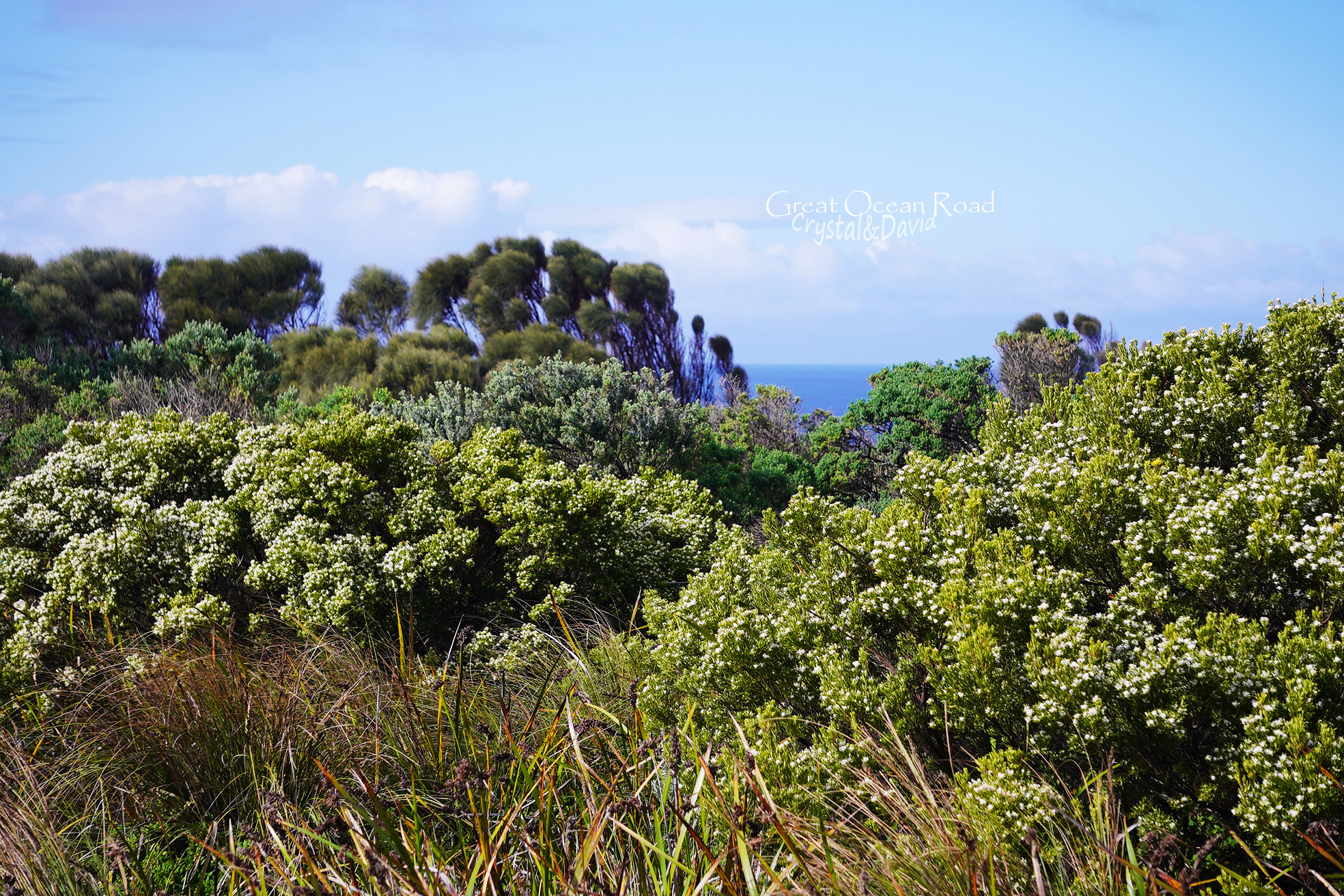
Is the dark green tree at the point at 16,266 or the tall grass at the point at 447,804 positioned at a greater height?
the dark green tree at the point at 16,266

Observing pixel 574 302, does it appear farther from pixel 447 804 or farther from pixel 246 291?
pixel 447 804

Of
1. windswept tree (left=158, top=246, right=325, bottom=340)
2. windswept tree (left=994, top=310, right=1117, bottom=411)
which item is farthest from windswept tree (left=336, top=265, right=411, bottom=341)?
windswept tree (left=994, top=310, right=1117, bottom=411)

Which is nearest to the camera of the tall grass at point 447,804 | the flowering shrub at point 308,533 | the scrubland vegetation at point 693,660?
the tall grass at point 447,804

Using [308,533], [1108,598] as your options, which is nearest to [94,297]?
[308,533]

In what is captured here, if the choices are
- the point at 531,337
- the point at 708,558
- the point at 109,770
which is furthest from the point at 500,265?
the point at 109,770

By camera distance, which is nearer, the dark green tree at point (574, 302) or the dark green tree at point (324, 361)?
the dark green tree at point (324, 361)

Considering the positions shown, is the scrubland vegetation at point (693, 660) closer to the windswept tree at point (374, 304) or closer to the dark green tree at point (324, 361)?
the dark green tree at point (324, 361)

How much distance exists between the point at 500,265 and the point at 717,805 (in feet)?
118

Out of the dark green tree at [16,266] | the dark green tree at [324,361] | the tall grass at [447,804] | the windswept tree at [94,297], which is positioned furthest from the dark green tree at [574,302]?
the tall grass at [447,804]

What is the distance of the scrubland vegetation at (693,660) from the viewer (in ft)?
9.57

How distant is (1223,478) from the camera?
3900mm

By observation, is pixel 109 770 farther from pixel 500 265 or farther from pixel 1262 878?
pixel 500 265

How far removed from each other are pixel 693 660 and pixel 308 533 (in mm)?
3569

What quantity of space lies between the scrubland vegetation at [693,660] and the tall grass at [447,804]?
0.03 metres
